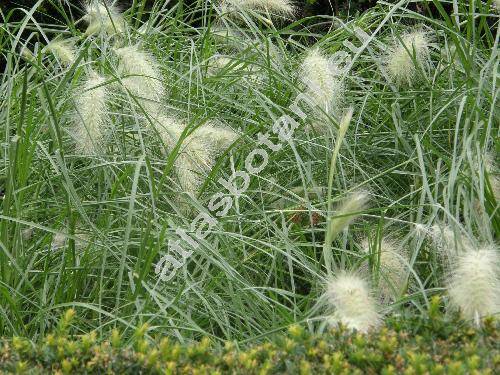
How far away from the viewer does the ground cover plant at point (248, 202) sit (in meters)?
2.71

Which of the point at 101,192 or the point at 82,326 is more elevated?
the point at 101,192

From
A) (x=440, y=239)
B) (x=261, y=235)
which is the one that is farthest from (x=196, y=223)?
(x=440, y=239)

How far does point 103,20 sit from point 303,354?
2157 mm

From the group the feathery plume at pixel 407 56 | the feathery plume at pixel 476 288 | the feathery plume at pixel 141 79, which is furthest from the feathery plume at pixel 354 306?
the feathery plume at pixel 407 56

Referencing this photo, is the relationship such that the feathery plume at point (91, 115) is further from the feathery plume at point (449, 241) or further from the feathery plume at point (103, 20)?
the feathery plume at point (449, 241)

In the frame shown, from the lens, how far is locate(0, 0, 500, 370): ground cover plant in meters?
2.71

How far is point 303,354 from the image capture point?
6.99ft

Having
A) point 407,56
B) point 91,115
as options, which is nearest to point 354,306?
point 91,115

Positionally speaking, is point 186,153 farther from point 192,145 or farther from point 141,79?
point 141,79

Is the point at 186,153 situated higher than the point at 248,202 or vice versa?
the point at 186,153

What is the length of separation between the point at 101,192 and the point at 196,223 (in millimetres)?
557

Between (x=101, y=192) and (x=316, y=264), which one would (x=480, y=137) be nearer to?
(x=316, y=264)

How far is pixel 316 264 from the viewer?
2994mm

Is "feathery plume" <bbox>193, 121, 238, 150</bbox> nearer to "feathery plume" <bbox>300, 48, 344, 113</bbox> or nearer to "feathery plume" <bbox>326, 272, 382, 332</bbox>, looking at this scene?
"feathery plume" <bbox>300, 48, 344, 113</bbox>
